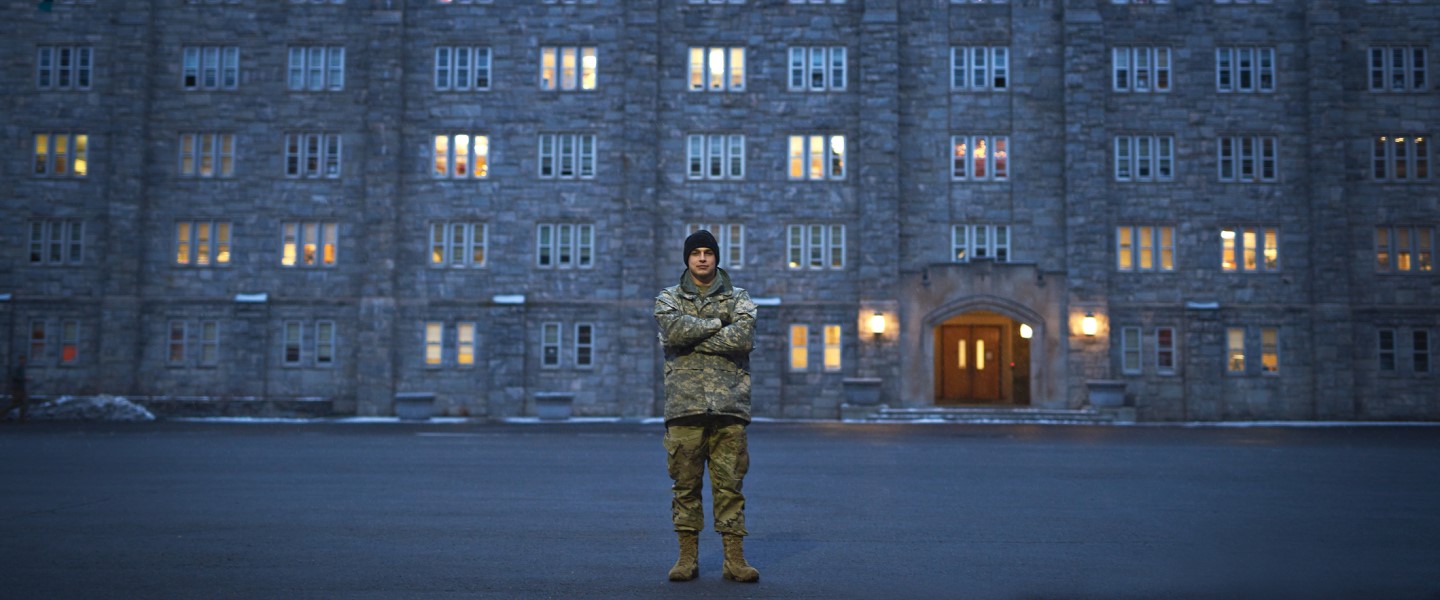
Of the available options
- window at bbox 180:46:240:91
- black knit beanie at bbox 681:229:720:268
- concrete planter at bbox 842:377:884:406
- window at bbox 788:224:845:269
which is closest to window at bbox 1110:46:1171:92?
window at bbox 788:224:845:269

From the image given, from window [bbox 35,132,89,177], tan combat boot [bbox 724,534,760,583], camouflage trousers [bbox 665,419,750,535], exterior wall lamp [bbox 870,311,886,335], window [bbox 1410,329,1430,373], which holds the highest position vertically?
window [bbox 35,132,89,177]

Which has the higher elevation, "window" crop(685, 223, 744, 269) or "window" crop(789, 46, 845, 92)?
"window" crop(789, 46, 845, 92)

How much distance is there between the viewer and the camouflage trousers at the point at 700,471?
662cm

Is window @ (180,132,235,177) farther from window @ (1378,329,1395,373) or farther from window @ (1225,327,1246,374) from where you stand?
window @ (1378,329,1395,373)

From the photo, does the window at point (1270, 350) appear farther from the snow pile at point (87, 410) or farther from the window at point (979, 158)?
the snow pile at point (87, 410)

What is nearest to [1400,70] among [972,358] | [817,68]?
[972,358]

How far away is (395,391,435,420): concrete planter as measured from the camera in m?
29.2

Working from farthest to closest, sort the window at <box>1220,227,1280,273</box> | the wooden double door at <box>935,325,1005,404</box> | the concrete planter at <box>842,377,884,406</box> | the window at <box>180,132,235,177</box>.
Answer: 1. the wooden double door at <box>935,325,1005,404</box>
2. the window at <box>180,132,235,177</box>
3. the window at <box>1220,227,1280,273</box>
4. the concrete planter at <box>842,377,884,406</box>

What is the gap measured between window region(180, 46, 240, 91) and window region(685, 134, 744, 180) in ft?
48.7

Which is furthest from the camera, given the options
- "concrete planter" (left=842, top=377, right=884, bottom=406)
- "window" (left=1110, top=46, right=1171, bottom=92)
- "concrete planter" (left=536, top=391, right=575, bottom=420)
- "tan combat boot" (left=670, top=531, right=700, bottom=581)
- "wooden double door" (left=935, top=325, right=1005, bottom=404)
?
"wooden double door" (left=935, top=325, right=1005, bottom=404)

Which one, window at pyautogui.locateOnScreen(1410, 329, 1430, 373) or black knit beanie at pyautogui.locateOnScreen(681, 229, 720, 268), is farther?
window at pyautogui.locateOnScreen(1410, 329, 1430, 373)

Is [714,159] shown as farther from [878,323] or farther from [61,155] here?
[61,155]

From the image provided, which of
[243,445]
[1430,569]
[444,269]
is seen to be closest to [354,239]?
[444,269]

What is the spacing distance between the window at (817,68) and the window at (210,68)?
58.9 ft
